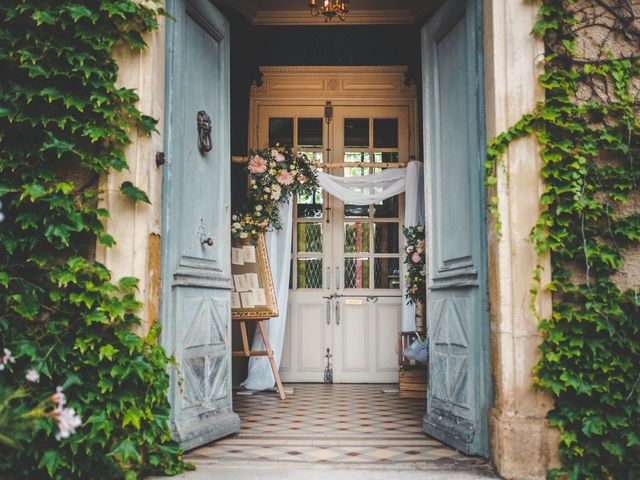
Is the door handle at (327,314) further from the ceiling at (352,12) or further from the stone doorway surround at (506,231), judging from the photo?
the stone doorway surround at (506,231)

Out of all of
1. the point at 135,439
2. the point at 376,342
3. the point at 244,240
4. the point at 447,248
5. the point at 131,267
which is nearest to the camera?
the point at 135,439

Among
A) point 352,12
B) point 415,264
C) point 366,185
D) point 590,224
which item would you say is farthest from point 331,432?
point 352,12

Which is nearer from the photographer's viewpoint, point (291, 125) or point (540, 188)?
point (540, 188)

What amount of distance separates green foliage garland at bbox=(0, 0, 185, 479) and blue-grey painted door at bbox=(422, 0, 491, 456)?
160 cm

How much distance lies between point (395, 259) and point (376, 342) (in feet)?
3.18

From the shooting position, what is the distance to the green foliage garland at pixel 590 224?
10.3 feet

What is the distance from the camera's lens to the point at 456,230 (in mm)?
4027

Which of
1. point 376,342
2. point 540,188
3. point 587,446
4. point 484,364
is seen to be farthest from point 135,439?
point 376,342

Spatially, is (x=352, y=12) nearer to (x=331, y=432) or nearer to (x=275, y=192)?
(x=275, y=192)

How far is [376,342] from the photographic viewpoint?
745 centimetres

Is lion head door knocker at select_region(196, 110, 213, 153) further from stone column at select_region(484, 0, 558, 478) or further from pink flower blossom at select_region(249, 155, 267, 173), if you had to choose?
pink flower blossom at select_region(249, 155, 267, 173)

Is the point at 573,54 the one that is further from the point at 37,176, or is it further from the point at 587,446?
the point at 37,176

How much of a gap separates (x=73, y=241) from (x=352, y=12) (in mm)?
5426

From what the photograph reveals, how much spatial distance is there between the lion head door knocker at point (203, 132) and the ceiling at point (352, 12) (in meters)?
3.78
